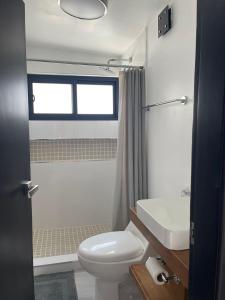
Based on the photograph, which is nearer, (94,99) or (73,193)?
(73,193)

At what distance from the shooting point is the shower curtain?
223cm

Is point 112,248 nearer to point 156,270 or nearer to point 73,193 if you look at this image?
point 156,270

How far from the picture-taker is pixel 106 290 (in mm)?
1577

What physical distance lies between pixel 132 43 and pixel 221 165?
226 centimetres

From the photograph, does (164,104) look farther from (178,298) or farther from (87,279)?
Answer: (87,279)

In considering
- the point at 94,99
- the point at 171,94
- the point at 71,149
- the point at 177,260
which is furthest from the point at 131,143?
the point at 177,260

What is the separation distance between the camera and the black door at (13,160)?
0.93m

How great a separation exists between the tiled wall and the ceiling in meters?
1.09

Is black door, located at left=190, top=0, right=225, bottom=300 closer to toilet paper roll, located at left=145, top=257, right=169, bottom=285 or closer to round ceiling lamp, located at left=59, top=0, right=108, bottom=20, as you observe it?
toilet paper roll, located at left=145, top=257, right=169, bottom=285

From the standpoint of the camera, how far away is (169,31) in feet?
5.52

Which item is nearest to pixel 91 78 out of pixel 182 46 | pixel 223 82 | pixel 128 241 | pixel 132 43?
pixel 132 43

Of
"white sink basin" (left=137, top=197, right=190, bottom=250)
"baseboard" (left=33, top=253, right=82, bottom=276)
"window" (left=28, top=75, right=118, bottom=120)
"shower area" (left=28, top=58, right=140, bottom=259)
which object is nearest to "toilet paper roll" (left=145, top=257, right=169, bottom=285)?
"white sink basin" (left=137, top=197, right=190, bottom=250)

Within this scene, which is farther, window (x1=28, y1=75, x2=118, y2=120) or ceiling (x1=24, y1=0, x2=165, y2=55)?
window (x1=28, y1=75, x2=118, y2=120)

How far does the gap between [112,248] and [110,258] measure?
8cm
